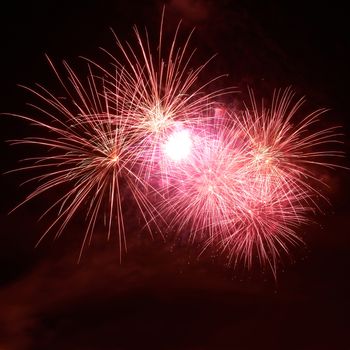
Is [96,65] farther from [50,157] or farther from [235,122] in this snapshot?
[235,122]

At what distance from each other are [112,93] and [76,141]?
1.14m

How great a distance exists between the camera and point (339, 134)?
2112cm

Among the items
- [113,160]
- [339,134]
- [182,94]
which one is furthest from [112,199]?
[339,134]

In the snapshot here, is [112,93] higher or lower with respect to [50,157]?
higher

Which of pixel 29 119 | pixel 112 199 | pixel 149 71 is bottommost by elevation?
pixel 112 199

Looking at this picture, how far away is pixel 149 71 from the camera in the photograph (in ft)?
62.6

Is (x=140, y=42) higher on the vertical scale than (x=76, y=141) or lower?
higher

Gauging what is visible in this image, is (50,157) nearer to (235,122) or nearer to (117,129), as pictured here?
(117,129)

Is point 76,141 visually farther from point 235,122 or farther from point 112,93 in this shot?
point 235,122

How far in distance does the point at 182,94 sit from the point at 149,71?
81 cm

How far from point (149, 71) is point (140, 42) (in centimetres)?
58

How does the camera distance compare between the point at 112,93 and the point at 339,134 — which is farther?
the point at 339,134

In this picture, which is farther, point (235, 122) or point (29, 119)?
point (235, 122)

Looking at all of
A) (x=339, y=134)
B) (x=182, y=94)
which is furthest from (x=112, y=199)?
(x=339, y=134)
